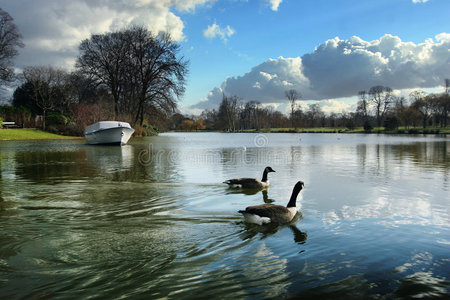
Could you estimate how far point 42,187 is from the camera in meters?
9.86

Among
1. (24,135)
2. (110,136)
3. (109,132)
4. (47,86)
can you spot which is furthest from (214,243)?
(47,86)

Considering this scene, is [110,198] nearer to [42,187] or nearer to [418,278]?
[42,187]

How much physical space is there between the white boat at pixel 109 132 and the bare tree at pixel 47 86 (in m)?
21.6

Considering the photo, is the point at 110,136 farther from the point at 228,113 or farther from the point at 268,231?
the point at 228,113

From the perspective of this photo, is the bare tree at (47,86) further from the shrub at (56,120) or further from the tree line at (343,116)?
the tree line at (343,116)

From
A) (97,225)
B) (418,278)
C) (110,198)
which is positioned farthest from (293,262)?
(110,198)

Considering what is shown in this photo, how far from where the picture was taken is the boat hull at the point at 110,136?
29.6 m

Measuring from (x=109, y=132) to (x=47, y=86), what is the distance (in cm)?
2987

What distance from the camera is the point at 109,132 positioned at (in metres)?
29.7

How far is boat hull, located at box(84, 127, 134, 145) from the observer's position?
29562mm

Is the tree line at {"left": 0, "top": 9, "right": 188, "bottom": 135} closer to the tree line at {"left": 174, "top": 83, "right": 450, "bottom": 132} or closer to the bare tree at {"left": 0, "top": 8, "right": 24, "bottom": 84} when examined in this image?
the bare tree at {"left": 0, "top": 8, "right": 24, "bottom": 84}

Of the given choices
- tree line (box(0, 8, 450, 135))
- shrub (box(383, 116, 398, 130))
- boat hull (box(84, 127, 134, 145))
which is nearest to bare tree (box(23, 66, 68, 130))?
tree line (box(0, 8, 450, 135))

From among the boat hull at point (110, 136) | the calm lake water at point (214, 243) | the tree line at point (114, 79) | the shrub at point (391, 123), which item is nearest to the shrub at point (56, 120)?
the tree line at point (114, 79)

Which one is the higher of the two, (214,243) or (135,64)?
(135,64)
